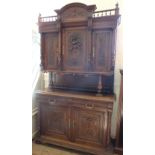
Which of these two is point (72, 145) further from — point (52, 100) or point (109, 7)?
point (109, 7)

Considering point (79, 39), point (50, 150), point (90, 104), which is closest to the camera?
point (90, 104)

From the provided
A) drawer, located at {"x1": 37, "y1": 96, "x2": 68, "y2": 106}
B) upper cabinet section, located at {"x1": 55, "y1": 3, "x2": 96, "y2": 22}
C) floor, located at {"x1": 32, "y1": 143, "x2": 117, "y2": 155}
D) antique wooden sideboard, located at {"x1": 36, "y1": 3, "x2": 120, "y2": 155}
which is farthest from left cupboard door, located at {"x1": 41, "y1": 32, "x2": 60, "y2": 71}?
floor, located at {"x1": 32, "y1": 143, "x2": 117, "y2": 155}

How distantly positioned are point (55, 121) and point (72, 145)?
42 centimetres

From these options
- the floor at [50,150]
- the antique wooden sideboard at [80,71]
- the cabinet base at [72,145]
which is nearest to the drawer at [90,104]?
the antique wooden sideboard at [80,71]

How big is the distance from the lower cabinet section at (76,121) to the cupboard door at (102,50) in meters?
0.44

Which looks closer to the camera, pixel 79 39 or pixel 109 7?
pixel 79 39

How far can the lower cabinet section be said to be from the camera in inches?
79.2

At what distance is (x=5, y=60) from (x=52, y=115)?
184 cm

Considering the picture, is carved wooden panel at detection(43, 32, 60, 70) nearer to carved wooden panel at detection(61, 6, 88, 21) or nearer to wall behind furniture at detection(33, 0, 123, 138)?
carved wooden panel at detection(61, 6, 88, 21)

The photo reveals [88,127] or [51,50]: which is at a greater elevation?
[51,50]

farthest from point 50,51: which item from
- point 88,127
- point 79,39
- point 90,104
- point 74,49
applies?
point 88,127

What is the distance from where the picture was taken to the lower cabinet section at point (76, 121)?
2012 millimetres

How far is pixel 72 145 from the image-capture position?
2.20 meters

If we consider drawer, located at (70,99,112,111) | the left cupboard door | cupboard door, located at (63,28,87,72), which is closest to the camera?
drawer, located at (70,99,112,111)
